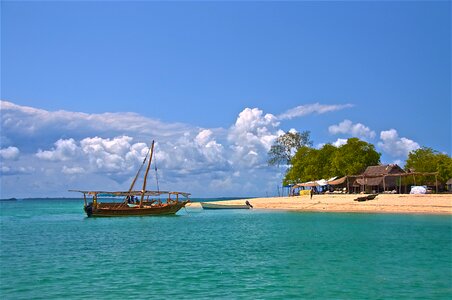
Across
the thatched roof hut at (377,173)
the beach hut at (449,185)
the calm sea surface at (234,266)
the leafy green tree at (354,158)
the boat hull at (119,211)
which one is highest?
the leafy green tree at (354,158)

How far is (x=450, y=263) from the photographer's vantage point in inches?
800

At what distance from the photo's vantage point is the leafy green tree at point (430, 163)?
6738cm

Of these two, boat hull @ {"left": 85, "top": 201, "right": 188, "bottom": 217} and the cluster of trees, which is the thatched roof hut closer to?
the cluster of trees

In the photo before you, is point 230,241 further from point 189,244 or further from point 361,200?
point 361,200

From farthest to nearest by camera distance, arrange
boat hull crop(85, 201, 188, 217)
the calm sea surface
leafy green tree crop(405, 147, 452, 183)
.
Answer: leafy green tree crop(405, 147, 452, 183) < boat hull crop(85, 201, 188, 217) < the calm sea surface

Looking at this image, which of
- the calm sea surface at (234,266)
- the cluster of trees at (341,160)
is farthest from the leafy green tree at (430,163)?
the calm sea surface at (234,266)

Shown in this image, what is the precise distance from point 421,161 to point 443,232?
4384 centimetres

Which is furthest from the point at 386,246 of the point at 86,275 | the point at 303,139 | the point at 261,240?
the point at 303,139

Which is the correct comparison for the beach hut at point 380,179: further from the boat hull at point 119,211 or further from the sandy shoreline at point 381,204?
the boat hull at point 119,211

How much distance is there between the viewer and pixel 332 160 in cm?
8038

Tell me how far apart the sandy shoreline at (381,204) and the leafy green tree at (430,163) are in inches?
476

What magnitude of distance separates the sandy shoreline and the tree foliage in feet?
34.0

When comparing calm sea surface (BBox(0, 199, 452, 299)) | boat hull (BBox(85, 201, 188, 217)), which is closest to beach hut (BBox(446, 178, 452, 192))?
calm sea surface (BBox(0, 199, 452, 299))

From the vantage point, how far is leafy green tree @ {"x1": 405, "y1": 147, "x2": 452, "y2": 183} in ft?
221
